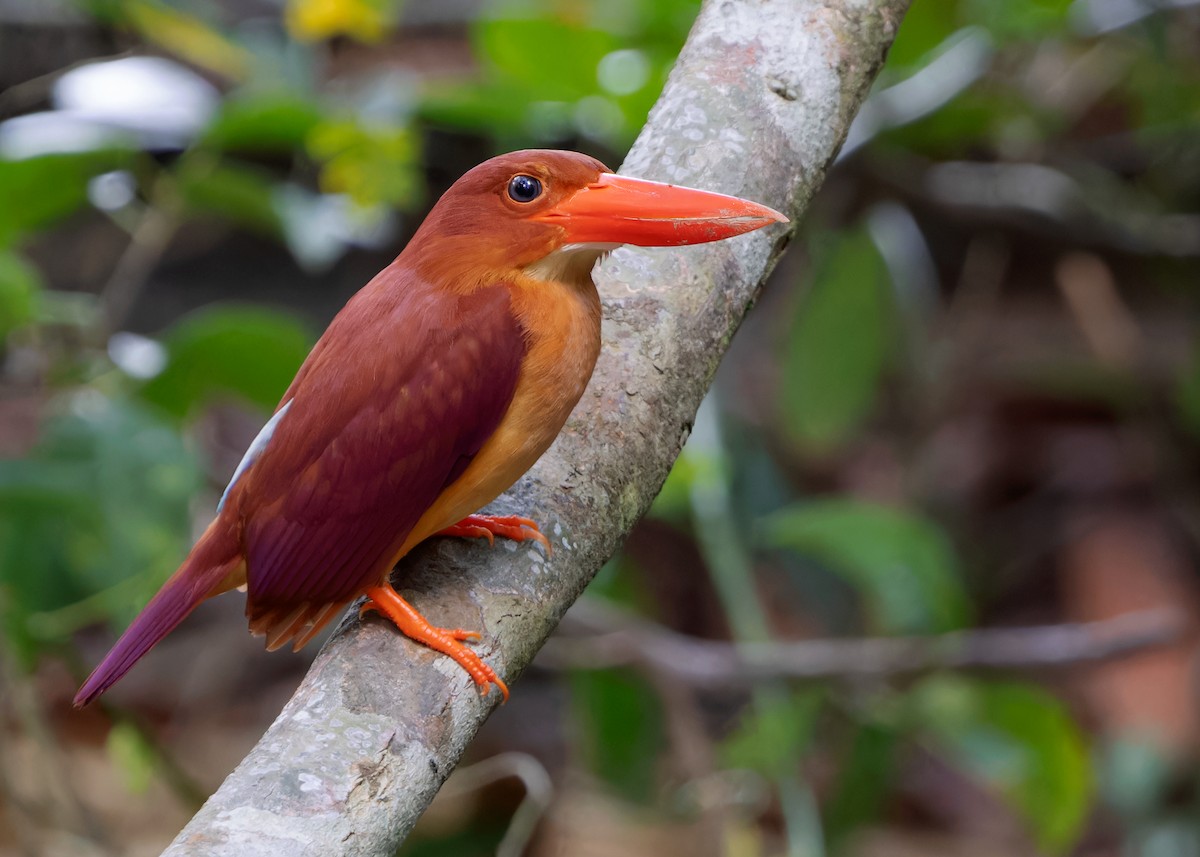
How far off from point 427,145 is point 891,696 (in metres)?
2.13

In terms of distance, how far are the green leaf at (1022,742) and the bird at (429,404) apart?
160cm

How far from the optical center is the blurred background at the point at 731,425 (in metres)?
2.36

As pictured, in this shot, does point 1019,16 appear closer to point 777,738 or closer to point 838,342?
point 838,342

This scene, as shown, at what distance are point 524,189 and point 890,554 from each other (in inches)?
53.4

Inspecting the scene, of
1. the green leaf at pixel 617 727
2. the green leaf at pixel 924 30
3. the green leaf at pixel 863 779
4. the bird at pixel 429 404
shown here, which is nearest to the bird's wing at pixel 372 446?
the bird at pixel 429 404

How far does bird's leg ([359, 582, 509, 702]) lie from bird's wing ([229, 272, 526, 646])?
36mm

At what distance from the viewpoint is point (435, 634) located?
118 centimetres

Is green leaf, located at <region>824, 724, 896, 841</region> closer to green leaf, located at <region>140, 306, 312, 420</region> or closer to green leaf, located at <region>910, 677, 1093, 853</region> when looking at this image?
green leaf, located at <region>910, 677, 1093, 853</region>

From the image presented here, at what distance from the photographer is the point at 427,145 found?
12.4 feet

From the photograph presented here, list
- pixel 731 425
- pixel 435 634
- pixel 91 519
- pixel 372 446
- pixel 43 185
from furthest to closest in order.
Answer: pixel 731 425 < pixel 43 185 < pixel 91 519 < pixel 372 446 < pixel 435 634

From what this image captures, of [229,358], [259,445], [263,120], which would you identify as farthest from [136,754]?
[259,445]

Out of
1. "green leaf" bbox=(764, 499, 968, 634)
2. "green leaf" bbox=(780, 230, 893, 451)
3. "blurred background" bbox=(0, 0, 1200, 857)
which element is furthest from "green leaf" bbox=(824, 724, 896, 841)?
"green leaf" bbox=(780, 230, 893, 451)

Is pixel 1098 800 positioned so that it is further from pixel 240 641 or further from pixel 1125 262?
pixel 240 641

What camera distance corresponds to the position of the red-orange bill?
131cm
